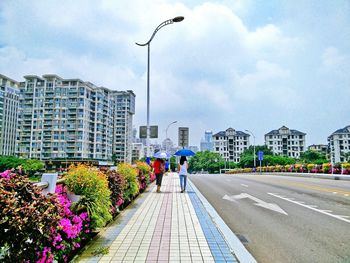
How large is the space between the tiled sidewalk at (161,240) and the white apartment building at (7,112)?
134078 millimetres

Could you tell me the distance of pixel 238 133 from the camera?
14212cm

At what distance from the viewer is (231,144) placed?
13938 cm

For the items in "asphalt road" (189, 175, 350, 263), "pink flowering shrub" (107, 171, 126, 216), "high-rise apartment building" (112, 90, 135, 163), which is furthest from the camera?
"high-rise apartment building" (112, 90, 135, 163)

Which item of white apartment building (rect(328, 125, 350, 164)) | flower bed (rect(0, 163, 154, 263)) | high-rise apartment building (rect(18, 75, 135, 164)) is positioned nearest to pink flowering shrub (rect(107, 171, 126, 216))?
flower bed (rect(0, 163, 154, 263))

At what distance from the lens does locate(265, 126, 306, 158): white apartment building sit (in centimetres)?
13350

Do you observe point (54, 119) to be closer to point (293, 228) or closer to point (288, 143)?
point (288, 143)

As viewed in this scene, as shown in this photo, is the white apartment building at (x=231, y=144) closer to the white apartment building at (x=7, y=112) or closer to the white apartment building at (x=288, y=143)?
the white apartment building at (x=288, y=143)

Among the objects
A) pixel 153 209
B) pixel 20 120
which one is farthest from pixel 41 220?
pixel 20 120

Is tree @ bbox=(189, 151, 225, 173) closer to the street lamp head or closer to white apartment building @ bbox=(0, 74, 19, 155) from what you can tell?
white apartment building @ bbox=(0, 74, 19, 155)

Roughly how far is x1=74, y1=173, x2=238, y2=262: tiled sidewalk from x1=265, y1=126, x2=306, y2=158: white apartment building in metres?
136

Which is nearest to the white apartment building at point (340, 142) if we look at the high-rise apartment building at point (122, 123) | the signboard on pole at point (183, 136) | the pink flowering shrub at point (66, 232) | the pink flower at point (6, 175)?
the high-rise apartment building at point (122, 123)

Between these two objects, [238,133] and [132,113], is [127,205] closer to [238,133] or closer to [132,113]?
[238,133]

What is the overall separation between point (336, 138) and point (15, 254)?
151 metres

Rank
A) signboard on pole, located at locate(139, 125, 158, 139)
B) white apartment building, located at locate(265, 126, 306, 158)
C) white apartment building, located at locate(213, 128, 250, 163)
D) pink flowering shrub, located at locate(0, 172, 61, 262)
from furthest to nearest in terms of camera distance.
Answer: white apartment building, located at locate(213, 128, 250, 163)
white apartment building, located at locate(265, 126, 306, 158)
signboard on pole, located at locate(139, 125, 158, 139)
pink flowering shrub, located at locate(0, 172, 61, 262)
